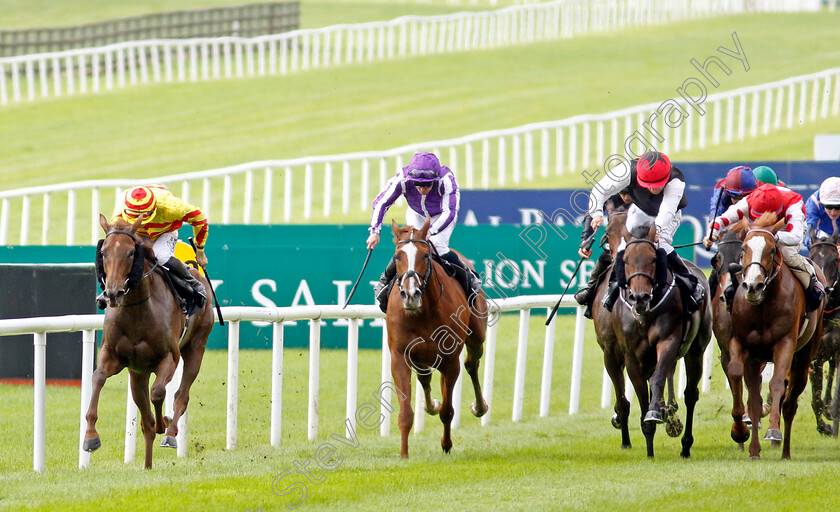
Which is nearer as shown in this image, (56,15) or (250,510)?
(250,510)

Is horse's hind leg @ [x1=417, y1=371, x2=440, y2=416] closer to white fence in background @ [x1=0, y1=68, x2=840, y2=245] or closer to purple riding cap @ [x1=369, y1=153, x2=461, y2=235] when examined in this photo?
purple riding cap @ [x1=369, y1=153, x2=461, y2=235]

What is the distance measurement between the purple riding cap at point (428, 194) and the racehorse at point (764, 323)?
2.04m

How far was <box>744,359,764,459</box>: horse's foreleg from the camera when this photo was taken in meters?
8.04

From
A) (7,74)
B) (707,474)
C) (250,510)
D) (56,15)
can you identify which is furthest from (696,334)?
(56,15)

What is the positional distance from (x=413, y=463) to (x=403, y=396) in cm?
51

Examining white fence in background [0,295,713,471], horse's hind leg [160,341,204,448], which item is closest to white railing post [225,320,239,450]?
white fence in background [0,295,713,471]

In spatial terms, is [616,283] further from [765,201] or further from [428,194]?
[428,194]

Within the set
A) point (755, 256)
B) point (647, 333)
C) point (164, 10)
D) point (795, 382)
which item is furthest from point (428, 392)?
point (164, 10)

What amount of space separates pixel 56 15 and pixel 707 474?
4577 centimetres

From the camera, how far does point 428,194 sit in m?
8.62

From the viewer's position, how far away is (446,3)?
52719mm

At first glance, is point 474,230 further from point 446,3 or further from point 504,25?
point 446,3

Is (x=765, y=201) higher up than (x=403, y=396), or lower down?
higher up

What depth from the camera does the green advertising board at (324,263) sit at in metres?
12.2
